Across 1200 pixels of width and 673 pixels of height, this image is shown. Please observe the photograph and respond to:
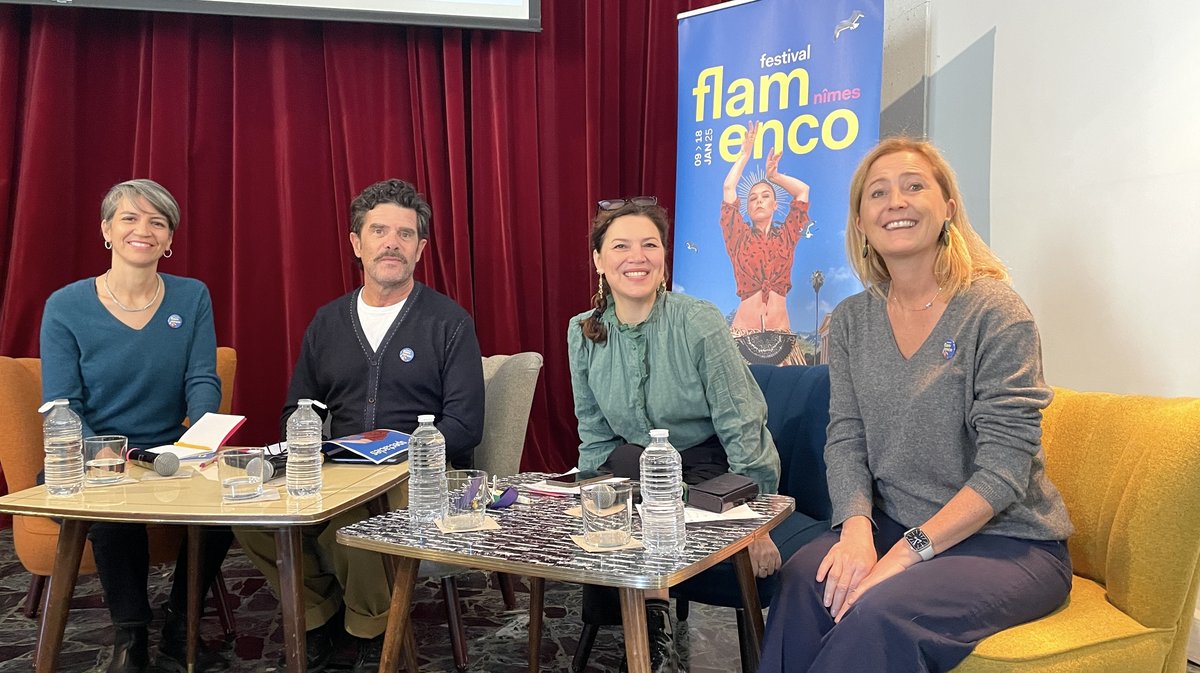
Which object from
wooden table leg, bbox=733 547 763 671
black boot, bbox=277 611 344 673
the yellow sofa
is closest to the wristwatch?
the yellow sofa

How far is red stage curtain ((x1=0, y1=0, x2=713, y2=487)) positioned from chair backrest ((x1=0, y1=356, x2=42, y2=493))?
1.35m

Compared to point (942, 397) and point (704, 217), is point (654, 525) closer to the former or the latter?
point (942, 397)

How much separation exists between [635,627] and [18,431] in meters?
1.90

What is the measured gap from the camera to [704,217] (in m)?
3.59

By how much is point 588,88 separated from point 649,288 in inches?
87.2

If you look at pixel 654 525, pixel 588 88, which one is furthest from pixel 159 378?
pixel 588 88

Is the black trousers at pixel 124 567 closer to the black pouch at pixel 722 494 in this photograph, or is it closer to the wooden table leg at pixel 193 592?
the wooden table leg at pixel 193 592

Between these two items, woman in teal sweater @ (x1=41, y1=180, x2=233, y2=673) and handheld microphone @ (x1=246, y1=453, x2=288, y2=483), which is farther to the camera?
woman in teal sweater @ (x1=41, y1=180, x2=233, y2=673)

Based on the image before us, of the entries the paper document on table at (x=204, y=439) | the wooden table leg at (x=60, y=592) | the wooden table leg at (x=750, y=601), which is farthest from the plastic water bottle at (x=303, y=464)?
the wooden table leg at (x=750, y=601)

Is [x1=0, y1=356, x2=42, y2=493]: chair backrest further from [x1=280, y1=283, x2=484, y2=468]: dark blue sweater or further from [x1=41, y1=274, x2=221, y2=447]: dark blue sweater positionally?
[x1=280, y1=283, x2=484, y2=468]: dark blue sweater

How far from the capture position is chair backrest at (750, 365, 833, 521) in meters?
2.10

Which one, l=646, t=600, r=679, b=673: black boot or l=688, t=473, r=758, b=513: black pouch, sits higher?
l=688, t=473, r=758, b=513: black pouch

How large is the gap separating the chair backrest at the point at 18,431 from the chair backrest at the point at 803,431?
1.96 meters

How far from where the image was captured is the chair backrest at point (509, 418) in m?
2.51
